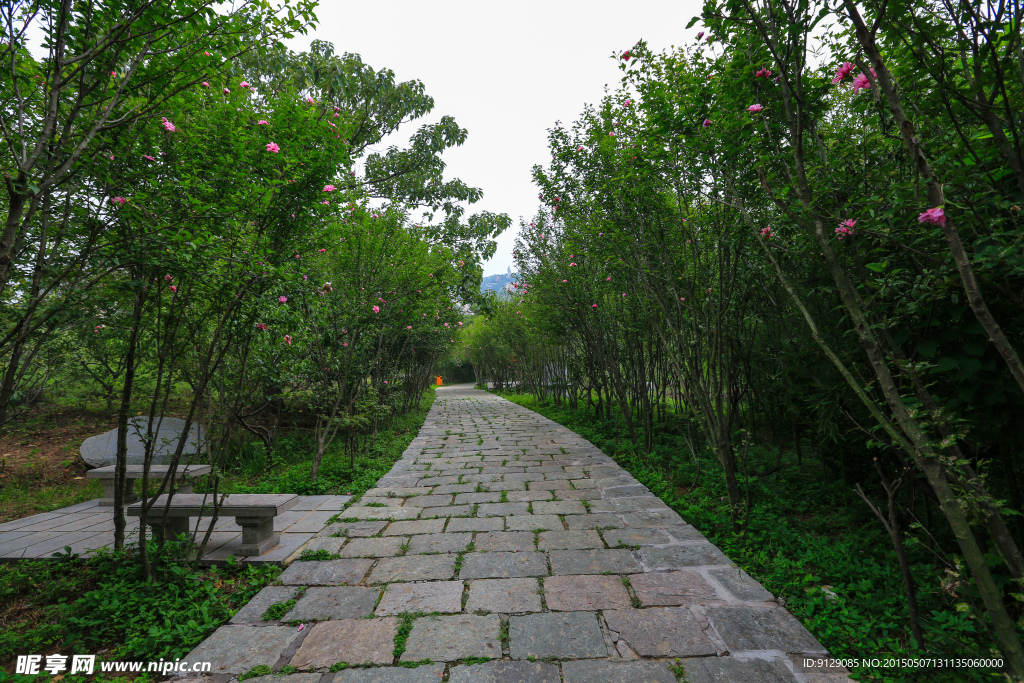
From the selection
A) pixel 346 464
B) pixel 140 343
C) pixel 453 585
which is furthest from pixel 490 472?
pixel 140 343

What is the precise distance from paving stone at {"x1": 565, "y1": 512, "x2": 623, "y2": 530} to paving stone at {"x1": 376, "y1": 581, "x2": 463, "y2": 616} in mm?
1236

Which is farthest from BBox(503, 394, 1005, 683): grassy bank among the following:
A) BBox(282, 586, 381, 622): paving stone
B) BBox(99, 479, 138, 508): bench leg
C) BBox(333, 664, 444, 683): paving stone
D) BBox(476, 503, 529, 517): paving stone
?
BBox(99, 479, 138, 508): bench leg

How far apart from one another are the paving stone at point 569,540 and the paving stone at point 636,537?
0.30ft

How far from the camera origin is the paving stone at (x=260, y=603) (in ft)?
7.34

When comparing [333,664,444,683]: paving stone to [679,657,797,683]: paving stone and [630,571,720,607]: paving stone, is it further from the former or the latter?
[630,571,720,607]: paving stone

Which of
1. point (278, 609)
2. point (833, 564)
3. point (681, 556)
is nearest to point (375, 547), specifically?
point (278, 609)

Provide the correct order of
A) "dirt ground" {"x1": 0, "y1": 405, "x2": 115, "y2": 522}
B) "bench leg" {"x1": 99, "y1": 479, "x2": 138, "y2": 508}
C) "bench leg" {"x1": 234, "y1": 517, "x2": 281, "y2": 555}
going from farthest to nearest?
"dirt ground" {"x1": 0, "y1": 405, "x2": 115, "y2": 522} → "bench leg" {"x1": 99, "y1": 479, "x2": 138, "y2": 508} → "bench leg" {"x1": 234, "y1": 517, "x2": 281, "y2": 555}

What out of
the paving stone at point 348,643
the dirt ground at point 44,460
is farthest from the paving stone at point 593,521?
the dirt ground at point 44,460

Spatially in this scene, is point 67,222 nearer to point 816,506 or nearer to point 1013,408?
point 1013,408

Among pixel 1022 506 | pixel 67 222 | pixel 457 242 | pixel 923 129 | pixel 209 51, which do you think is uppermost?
pixel 457 242

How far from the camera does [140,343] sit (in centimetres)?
320

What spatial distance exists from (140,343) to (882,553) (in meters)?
5.26

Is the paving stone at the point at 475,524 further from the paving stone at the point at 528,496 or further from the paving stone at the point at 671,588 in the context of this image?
the paving stone at the point at 671,588

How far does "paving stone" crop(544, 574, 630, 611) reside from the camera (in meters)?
2.29
